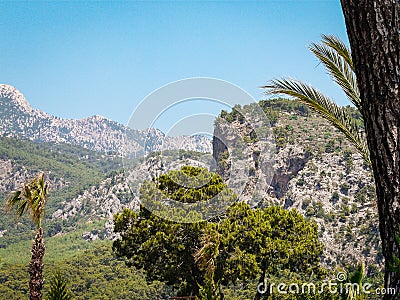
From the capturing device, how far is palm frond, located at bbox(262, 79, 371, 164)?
4.32m

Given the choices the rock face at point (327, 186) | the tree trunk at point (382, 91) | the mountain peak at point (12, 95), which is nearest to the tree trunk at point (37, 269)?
the tree trunk at point (382, 91)

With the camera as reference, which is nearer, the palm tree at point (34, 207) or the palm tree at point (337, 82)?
the palm tree at point (337, 82)

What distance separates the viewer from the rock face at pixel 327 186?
3569 centimetres

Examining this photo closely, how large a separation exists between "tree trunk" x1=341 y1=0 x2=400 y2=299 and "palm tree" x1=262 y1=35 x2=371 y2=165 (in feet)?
7.62

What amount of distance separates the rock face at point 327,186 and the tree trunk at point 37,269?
86.1ft

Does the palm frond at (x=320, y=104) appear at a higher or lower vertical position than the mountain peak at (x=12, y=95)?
lower

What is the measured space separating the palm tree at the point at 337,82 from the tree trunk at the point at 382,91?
2321 millimetres

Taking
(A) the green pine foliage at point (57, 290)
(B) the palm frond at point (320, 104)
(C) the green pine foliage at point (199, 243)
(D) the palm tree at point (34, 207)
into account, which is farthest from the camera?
(C) the green pine foliage at point (199, 243)

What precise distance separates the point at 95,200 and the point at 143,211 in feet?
223

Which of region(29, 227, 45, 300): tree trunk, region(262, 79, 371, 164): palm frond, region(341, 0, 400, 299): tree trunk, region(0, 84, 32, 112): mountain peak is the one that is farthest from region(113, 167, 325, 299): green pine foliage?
region(0, 84, 32, 112): mountain peak

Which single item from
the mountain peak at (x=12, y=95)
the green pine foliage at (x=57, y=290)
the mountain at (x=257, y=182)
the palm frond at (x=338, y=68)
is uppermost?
the mountain peak at (x=12, y=95)

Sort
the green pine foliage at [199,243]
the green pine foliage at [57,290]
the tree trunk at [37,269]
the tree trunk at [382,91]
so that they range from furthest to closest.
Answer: the green pine foliage at [199,243] < the tree trunk at [37,269] < the green pine foliage at [57,290] < the tree trunk at [382,91]

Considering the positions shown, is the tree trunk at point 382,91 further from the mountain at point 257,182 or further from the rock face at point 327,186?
the rock face at point 327,186

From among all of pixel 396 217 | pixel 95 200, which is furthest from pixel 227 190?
pixel 95 200
